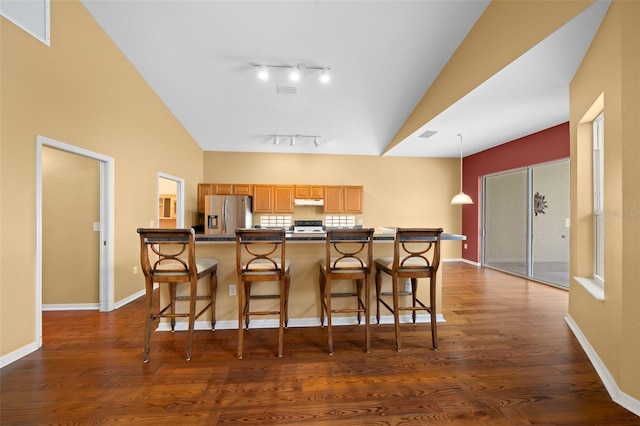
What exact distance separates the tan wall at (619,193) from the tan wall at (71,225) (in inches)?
194

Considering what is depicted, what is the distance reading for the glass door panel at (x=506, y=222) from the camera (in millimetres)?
4785

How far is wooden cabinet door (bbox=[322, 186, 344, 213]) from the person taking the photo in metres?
6.00

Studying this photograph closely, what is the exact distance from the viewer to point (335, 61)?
3.54 metres

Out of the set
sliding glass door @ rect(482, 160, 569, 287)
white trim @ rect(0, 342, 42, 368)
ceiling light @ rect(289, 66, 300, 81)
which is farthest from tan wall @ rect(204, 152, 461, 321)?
white trim @ rect(0, 342, 42, 368)

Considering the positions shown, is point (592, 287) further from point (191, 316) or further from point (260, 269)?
point (191, 316)

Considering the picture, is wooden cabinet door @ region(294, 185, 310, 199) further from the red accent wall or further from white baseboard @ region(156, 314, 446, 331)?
the red accent wall

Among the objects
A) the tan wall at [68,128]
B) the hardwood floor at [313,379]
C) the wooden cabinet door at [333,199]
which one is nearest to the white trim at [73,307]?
the tan wall at [68,128]

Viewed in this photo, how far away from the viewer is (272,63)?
3537mm

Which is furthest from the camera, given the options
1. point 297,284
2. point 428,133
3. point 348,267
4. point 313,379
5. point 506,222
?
point 506,222

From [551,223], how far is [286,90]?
489 centimetres

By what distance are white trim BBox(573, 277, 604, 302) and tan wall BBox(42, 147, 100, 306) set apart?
5.09m

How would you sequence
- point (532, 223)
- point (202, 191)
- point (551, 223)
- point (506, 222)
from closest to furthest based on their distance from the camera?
point (551, 223) → point (532, 223) → point (506, 222) → point (202, 191)

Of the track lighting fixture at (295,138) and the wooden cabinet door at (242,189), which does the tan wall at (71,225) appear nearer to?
the wooden cabinet door at (242,189)

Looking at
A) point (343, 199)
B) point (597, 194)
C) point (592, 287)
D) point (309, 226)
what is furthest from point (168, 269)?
point (343, 199)
